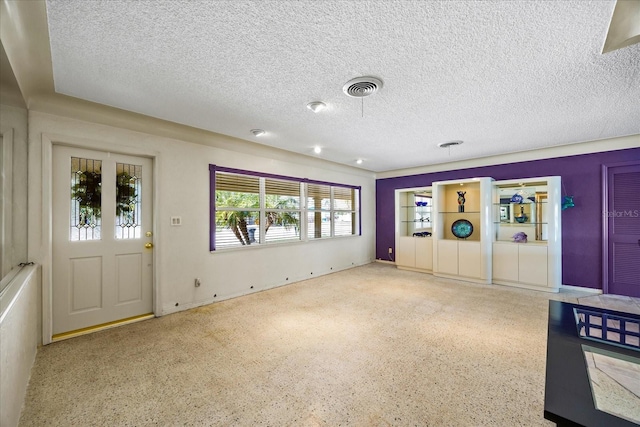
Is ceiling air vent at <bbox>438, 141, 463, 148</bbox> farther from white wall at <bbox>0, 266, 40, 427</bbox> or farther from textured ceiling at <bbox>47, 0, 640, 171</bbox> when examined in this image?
white wall at <bbox>0, 266, 40, 427</bbox>

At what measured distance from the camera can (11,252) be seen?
8.10ft

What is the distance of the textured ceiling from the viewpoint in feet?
5.18

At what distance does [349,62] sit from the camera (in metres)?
2.06

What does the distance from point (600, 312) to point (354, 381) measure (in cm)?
166

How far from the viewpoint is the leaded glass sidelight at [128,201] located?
3199mm

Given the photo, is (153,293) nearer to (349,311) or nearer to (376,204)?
(349,311)

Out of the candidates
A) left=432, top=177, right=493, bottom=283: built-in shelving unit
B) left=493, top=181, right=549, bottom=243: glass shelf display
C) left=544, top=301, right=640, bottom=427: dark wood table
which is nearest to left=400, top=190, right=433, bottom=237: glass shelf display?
left=432, top=177, right=493, bottom=283: built-in shelving unit

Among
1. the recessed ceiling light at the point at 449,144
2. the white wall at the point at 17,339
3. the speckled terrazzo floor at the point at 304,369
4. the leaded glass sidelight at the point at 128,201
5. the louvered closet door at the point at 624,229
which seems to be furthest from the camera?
the recessed ceiling light at the point at 449,144

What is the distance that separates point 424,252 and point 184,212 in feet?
15.8

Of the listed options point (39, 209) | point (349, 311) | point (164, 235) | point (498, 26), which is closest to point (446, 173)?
point (349, 311)

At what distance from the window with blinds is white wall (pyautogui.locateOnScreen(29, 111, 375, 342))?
0.48 ft

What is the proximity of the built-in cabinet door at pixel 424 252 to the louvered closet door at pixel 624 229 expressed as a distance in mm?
2703

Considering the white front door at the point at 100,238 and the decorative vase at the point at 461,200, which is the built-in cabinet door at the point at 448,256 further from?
the white front door at the point at 100,238

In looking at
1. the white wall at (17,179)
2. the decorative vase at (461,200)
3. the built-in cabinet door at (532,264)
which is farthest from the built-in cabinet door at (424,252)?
the white wall at (17,179)
